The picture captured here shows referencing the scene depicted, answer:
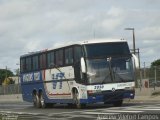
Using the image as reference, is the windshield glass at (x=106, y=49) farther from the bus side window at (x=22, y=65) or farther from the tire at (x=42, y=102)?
the bus side window at (x=22, y=65)

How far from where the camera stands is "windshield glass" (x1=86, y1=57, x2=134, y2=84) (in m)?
26.8

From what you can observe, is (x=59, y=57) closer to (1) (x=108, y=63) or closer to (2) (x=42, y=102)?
(1) (x=108, y=63)

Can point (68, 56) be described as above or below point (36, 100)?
above

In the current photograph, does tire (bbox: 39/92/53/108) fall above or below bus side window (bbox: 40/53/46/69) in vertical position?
below

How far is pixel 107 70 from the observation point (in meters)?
26.8

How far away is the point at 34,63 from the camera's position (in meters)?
34.0

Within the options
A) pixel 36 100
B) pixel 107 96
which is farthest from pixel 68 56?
pixel 36 100

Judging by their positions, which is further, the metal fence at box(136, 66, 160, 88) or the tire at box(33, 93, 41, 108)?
the metal fence at box(136, 66, 160, 88)

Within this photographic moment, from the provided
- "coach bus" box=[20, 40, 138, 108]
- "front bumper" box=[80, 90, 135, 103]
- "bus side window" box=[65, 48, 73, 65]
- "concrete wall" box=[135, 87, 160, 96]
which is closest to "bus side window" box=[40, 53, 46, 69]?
"coach bus" box=[20, 40, 138, 108]

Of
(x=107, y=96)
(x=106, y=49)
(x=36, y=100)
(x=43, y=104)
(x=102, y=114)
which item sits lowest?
(x=102, y=114)

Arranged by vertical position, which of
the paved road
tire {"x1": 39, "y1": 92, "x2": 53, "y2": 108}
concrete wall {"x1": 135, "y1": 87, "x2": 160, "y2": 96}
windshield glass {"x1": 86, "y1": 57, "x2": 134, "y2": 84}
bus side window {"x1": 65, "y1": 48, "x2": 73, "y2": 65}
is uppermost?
bus side window {"x1": 65, "y1": 48, "x2": 73, "y2": 65}

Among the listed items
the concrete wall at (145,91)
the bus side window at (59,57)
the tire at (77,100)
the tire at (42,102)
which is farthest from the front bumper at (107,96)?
the concrete wall at (145,91)

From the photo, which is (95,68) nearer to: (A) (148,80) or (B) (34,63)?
(B) (34,63)

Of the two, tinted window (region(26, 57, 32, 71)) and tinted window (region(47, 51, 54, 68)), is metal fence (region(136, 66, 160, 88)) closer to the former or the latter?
tinted window (region(26, 57, 32, 71))
